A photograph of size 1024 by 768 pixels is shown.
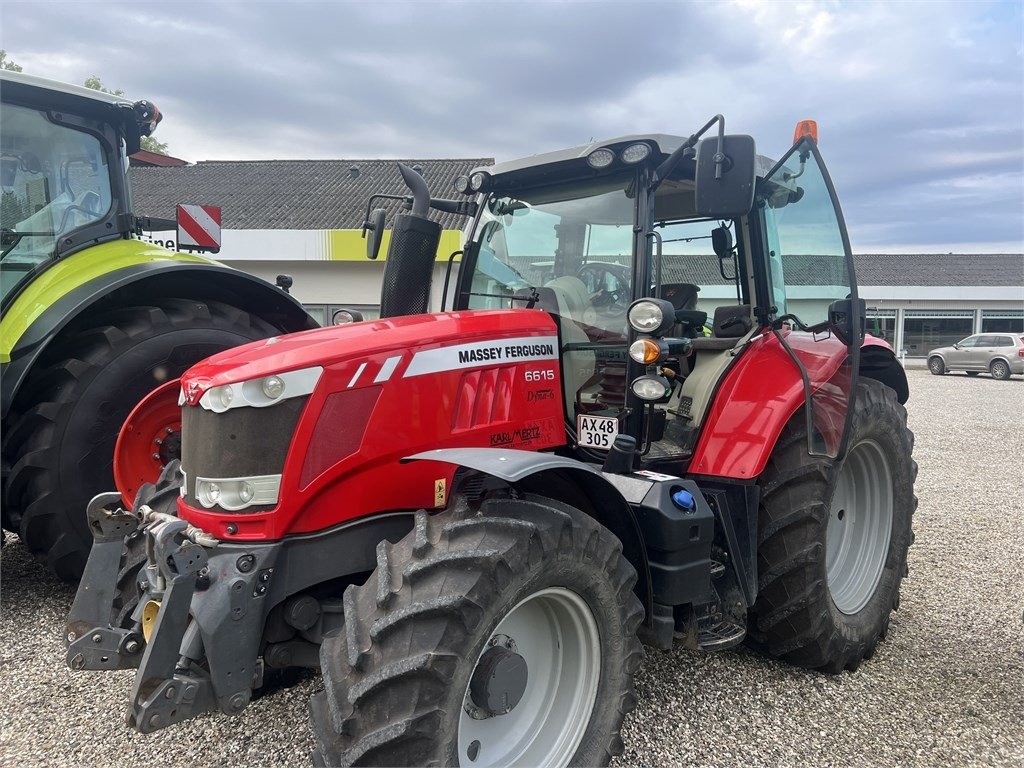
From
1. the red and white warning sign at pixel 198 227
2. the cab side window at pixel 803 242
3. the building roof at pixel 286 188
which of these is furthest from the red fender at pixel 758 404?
the building roof at pixel 286 188

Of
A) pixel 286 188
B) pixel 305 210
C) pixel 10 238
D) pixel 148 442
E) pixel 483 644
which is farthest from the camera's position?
pixel 286 188

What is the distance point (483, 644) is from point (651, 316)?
1.32 m

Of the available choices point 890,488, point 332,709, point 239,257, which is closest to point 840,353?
point 890,488

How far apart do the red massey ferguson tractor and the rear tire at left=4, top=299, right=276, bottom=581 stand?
1008 mm

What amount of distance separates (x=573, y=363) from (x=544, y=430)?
34 centimetres

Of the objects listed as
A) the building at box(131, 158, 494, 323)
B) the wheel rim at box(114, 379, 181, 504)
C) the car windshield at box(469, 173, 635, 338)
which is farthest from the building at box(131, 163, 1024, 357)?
the car windshield at box(469, 173, 635, 338)

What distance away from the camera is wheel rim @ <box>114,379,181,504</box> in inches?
144

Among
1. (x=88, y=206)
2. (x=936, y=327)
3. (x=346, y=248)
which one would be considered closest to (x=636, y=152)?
(x=88, y=206)

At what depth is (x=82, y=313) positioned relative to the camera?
3.79 m

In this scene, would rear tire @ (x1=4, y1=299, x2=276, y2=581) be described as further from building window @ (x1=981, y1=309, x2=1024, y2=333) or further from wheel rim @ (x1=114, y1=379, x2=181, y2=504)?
building window @ (x1=981, y1=309, x2=1024, y2=333)

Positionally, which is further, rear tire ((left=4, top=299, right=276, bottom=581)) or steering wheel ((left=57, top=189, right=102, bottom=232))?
steering wheel ((left=57, top=189, right=102, bottom=232))

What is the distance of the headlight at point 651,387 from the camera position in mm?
2746

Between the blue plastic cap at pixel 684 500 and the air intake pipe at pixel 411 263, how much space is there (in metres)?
1.40

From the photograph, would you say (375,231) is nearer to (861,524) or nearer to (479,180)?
(479,180)
